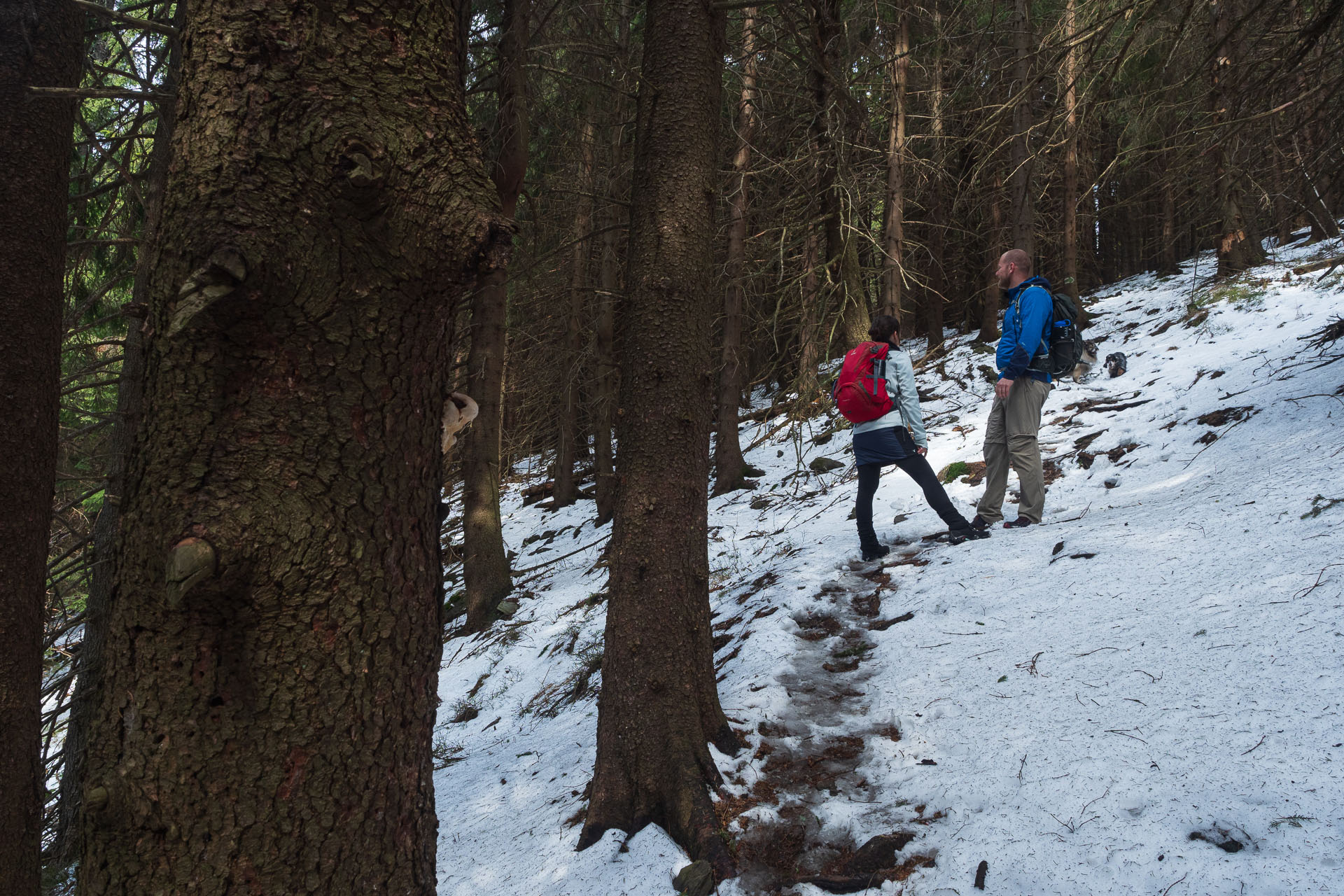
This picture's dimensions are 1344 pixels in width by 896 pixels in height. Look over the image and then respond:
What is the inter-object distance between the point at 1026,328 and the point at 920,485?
1452 millimetres

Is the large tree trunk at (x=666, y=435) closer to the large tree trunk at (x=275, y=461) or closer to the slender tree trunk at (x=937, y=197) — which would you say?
the large tree trunk at (x=275, y=461)

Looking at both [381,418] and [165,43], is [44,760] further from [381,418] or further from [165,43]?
[165,43]

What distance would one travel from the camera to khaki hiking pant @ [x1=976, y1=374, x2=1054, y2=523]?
5.74 m

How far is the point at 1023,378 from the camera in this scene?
5750mm

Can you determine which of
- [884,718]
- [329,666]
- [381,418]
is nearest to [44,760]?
[329,666]

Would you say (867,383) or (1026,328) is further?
(867,383)

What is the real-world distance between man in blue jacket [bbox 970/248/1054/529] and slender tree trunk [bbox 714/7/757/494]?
7.80 ft

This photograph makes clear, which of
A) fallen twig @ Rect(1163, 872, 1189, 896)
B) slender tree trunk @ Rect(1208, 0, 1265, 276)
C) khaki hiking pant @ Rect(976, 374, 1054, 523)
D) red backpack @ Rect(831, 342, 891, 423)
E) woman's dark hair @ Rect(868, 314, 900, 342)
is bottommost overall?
fallen twig @ Rect(1163, 872, 1189, 896)

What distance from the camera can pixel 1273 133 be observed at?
15.8ft

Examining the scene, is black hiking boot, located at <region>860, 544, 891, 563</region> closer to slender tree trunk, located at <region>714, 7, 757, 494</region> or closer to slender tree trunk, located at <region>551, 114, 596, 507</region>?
slender tree trunk, located at <region>714, 7, 757, 494</region>

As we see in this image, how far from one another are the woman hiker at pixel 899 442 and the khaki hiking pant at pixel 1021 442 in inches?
15.3

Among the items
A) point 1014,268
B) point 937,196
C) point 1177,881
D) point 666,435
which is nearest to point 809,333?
point 1014,268

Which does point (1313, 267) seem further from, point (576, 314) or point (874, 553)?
point (576, 314)

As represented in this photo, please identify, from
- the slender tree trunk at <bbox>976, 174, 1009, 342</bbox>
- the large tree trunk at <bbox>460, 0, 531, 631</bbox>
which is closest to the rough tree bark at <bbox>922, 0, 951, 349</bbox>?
the slender tree trunk at <bbox>976, 174, 1009, 342</bbox>
